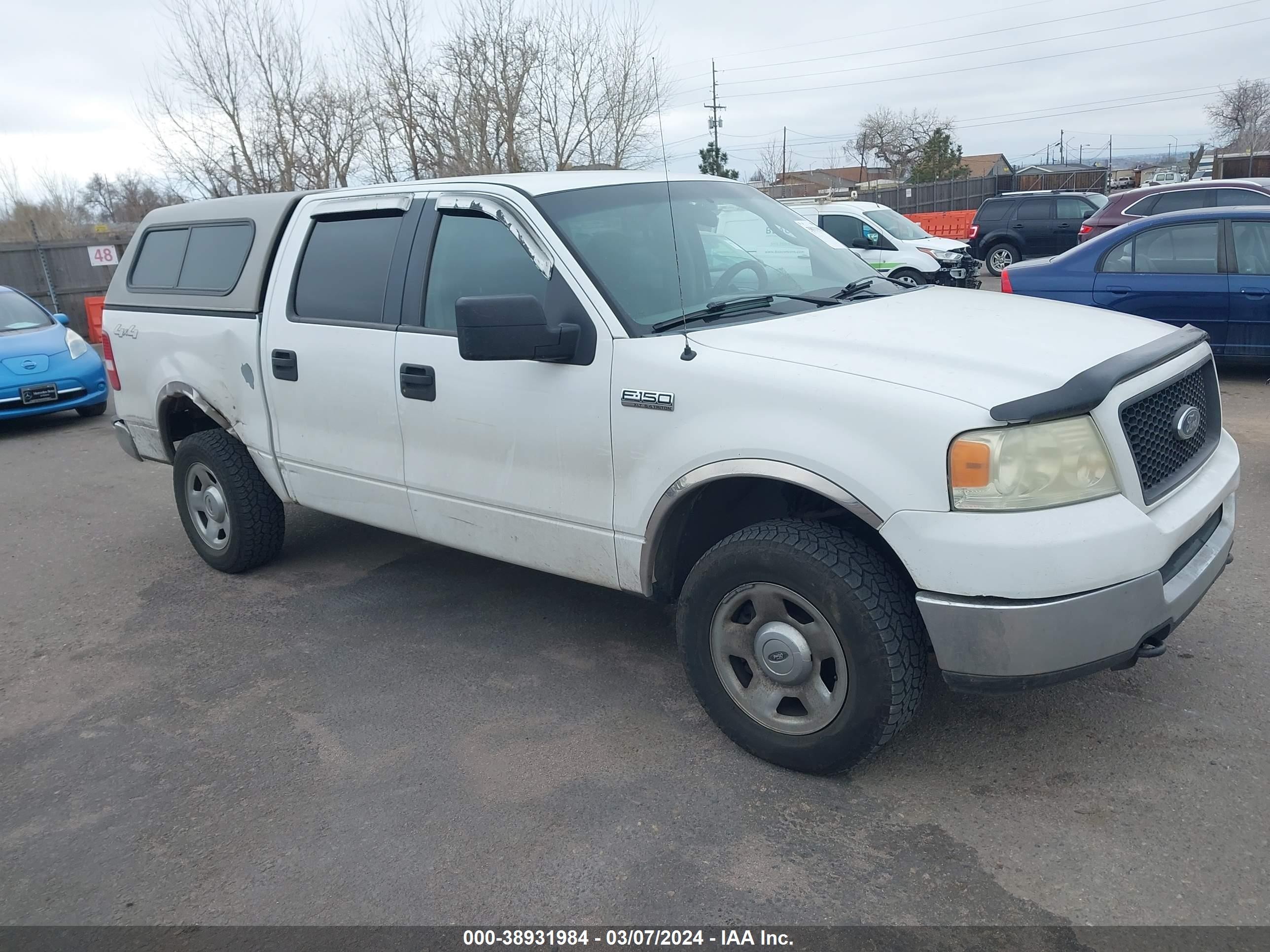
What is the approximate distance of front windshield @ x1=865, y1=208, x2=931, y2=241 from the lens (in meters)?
16.8

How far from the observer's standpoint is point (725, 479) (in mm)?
3293

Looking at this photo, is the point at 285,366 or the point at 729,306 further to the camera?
the point at 285,366

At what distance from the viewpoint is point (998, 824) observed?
2975 mm

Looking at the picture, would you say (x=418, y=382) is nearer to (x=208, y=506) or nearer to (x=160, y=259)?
(x=208, y=506)

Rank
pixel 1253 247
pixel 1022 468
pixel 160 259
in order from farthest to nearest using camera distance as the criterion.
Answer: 1. pixel 1253 247
2. pixel 160 259
3. pixel 1022 468

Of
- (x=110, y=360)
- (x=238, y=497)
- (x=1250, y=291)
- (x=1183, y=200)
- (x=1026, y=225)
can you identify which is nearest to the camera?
(x=238, y=497)

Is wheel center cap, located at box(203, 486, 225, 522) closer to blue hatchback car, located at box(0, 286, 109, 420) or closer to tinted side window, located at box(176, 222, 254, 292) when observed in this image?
tinted side window, located at box(176, 222, 254, 292)

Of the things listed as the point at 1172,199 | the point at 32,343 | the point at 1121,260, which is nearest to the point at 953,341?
the point at 1121,260

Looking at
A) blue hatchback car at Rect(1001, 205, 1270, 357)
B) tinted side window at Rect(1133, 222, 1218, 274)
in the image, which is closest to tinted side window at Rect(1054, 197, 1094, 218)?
blue hatchback car at Rect(1001, 205, 1270, 357)

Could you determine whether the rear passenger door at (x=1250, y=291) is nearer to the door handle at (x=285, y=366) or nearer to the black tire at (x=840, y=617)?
the black tire at (x=840, y=617)

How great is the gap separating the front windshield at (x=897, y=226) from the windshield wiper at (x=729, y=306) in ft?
Result: 44.6

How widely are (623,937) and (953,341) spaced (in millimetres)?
2039

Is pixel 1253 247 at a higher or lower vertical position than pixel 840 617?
higher

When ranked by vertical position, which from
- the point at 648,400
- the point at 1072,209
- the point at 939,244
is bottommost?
the point at 648,400
